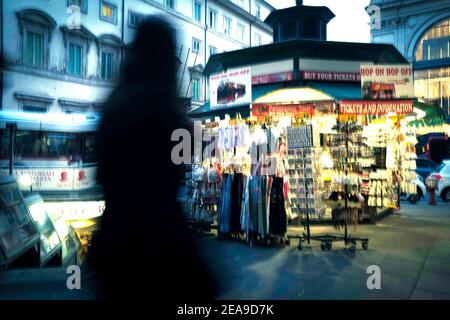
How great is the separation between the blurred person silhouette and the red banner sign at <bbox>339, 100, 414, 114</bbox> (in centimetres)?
695

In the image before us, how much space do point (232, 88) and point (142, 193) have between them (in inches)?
239

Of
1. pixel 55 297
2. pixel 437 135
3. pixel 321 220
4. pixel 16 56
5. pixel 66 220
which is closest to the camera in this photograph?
pixel 55 297

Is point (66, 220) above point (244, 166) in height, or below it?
below

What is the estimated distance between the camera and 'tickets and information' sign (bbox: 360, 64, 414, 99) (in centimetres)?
805

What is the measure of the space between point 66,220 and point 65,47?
1629cm

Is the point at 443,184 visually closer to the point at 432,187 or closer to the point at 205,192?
the point at 432,187

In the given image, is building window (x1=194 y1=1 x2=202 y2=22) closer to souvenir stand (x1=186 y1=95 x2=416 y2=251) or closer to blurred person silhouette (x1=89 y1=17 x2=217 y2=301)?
souvenir stand (x1=186 y1=95 x2=416 y2=251)

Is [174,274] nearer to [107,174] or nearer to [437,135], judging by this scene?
[107,174]

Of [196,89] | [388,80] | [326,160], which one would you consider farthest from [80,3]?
[326,160]

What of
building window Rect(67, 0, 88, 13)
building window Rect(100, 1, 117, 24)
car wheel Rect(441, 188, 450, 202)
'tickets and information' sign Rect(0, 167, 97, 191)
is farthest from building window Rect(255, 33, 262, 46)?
'tickets and information' sign Rect(0, 167, 97, 191)

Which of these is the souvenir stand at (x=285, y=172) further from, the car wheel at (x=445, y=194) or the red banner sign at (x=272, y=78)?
the car wheel at (x=445, y=194)

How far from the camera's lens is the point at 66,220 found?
19.3 feet
